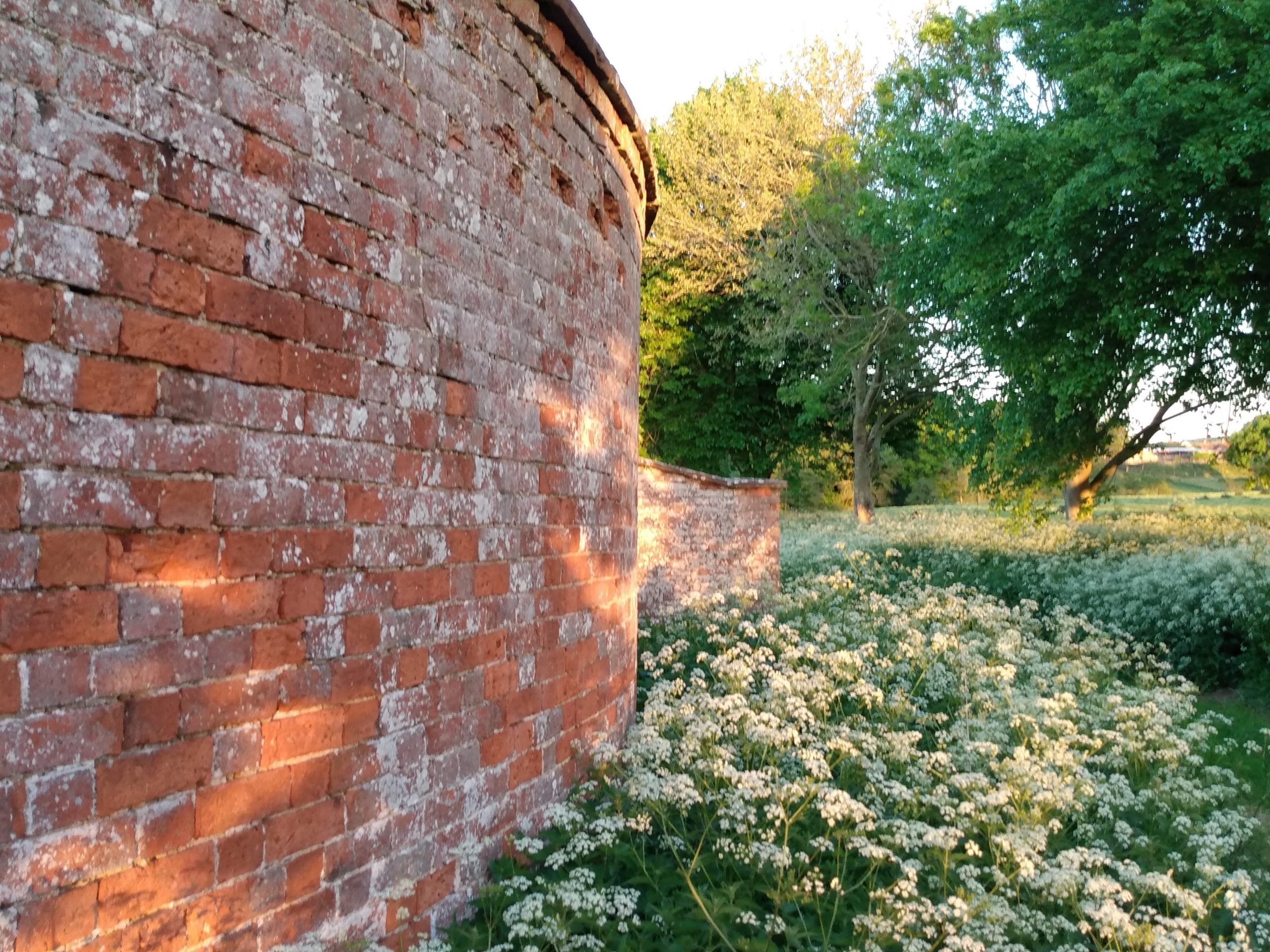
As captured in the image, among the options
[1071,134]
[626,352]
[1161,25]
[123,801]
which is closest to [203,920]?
[123,801]

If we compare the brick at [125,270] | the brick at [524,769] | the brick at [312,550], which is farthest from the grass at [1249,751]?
the brick at [125,270]

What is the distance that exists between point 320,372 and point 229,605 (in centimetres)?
71

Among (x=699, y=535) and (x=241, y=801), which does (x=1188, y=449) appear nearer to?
(x=699, y=535)

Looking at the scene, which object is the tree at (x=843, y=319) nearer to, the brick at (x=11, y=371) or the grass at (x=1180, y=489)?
the grass at (x=1180, y=489)

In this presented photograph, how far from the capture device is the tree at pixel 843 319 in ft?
63.9

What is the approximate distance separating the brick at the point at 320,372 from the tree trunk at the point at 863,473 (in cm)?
1958

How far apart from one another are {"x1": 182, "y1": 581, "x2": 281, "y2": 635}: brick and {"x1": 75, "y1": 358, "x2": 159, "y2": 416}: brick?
18.7 inches

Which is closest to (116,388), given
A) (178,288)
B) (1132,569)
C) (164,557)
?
(178,288)

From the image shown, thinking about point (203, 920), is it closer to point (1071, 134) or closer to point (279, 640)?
point (279, 640)

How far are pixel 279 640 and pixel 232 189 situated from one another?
3.97 ft

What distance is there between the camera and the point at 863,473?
22438mm

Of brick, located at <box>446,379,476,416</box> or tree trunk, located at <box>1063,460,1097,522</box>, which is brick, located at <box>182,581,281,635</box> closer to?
brick, located at <box>446,379,476,416</box>

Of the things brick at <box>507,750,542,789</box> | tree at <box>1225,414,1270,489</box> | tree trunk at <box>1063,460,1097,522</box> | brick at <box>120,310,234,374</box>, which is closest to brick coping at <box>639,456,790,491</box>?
tree trunk at <box>1063,460,1097,522</box>

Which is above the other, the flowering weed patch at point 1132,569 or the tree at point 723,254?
the tree at point 723,254
